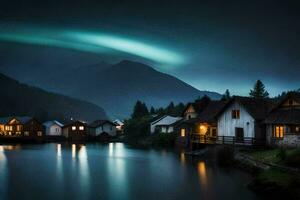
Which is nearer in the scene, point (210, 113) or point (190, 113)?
point (210, 113)

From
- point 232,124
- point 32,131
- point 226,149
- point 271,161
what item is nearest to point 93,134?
point 32,131

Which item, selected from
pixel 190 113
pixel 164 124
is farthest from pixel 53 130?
pixel 190 113

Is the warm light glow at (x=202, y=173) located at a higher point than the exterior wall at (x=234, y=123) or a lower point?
lower

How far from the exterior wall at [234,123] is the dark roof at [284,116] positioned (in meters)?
4.05

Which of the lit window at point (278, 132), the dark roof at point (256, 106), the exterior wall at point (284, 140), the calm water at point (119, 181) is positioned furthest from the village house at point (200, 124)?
the calm water at point (119, 181)

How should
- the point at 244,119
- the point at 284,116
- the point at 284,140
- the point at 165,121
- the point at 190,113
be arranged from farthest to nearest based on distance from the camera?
1. the point at 165,121
2. the point at 190,113
3. the point at 244,119
4. the point at 284,116
5. the point at 284,140

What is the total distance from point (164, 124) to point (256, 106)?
49355 millimetres

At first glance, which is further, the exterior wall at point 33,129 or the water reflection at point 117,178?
the exterior wall at point 33,129

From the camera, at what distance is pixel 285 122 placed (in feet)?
169

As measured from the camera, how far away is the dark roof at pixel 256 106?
194 ft

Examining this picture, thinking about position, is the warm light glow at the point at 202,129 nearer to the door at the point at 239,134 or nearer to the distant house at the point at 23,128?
the door at the point at 239,134

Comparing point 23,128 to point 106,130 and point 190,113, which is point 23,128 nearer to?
point 106,130

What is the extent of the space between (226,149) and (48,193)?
26538mm

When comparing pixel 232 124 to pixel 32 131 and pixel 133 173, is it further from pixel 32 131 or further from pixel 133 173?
pixel 32 131
